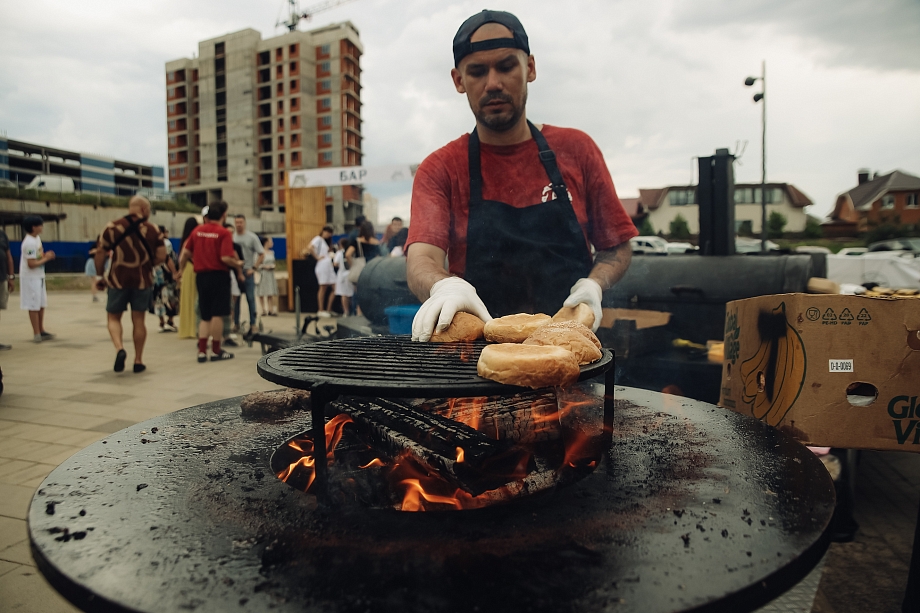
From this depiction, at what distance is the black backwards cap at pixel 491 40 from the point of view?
2.26m

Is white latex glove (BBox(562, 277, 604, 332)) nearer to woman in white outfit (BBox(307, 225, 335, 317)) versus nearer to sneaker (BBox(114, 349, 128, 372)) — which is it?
sneaker (BBox(114, 349, 128, 372))

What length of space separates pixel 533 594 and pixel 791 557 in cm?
46

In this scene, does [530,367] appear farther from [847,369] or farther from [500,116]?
[500,116]

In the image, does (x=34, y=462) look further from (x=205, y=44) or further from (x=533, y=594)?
(x=205, y=44)

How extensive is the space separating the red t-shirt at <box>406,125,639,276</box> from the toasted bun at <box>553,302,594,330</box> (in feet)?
2.30

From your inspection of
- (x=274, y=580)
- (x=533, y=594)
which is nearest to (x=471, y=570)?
(x=533, y=594)

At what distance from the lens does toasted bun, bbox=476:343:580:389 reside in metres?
1.15

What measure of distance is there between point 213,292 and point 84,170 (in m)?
67.9

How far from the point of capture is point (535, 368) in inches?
45.8

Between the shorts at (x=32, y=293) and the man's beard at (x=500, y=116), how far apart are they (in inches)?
309

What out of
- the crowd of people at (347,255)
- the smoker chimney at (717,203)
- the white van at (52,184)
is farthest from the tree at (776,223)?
the white van at (52,184)

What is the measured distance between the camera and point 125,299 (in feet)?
19.3

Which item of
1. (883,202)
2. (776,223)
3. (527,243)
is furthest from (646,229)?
(883,202)

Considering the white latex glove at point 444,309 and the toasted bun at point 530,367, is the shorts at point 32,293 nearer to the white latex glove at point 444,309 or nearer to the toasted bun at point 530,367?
the white latex glove at point 444,309
